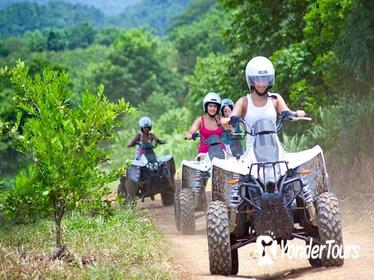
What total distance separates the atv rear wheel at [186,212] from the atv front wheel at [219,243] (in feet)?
14.8

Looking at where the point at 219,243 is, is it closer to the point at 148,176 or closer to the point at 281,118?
the point at 281,118

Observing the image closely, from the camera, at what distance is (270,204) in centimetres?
848

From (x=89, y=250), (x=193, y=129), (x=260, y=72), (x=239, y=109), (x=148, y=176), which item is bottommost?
(x=89, y=250)

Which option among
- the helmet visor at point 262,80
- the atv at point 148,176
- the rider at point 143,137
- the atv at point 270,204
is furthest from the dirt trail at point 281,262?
the rider at point 143,137

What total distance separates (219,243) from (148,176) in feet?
31.6

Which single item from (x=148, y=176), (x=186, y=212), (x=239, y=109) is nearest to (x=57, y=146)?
(x=239, y=109)

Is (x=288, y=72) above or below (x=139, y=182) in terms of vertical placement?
above

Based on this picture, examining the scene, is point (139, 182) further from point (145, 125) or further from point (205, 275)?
point (205, 275)

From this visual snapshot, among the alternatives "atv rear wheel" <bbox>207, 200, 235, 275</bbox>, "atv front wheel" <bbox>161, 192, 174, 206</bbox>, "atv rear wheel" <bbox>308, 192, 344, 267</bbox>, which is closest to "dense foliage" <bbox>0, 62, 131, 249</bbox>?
"atv rear wheel" <bbox>207, 200, 235, 275</bbox>

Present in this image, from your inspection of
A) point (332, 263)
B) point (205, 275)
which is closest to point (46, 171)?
point (205, 275)

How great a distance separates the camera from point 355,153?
16.1m

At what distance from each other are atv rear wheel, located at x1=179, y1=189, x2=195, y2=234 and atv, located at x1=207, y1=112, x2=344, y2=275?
408cm

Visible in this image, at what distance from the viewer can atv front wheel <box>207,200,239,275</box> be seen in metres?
8.55

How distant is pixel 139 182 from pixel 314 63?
565 centimetres
